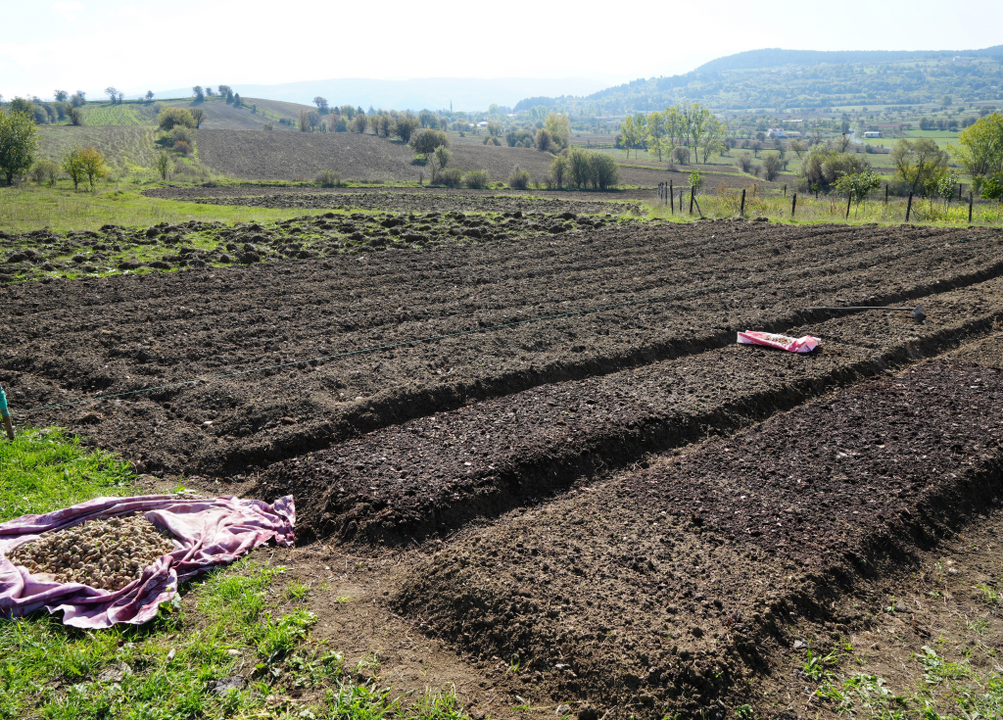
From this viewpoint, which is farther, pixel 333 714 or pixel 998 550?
pixel 998 550

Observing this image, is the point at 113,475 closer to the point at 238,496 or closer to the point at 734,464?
the point at 238,496

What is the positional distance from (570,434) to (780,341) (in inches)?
222

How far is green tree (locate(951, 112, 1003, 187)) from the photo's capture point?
62.7 metres

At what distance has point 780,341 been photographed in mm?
12258

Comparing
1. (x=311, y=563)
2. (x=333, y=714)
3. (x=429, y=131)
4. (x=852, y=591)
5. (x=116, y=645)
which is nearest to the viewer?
(x=333, y=714)

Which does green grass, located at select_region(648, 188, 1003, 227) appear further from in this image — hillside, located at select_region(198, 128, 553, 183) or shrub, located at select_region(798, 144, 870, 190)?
hillside, located at select_region(198, 128, 553, 183)

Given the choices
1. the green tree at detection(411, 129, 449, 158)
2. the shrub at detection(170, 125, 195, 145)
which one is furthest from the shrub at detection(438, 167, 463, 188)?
the shrub at detection(170, 125, 195, 145)

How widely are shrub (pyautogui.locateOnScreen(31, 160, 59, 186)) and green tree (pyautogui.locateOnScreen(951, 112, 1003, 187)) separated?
7823 cm

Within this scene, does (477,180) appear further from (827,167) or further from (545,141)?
(545,141)

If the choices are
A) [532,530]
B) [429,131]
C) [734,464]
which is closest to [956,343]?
[734,464]

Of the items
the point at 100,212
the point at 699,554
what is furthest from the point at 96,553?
the point at 100,212

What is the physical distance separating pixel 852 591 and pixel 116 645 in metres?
6.35

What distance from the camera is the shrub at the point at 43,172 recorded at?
52328mm

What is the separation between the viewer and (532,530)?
6887 mm
